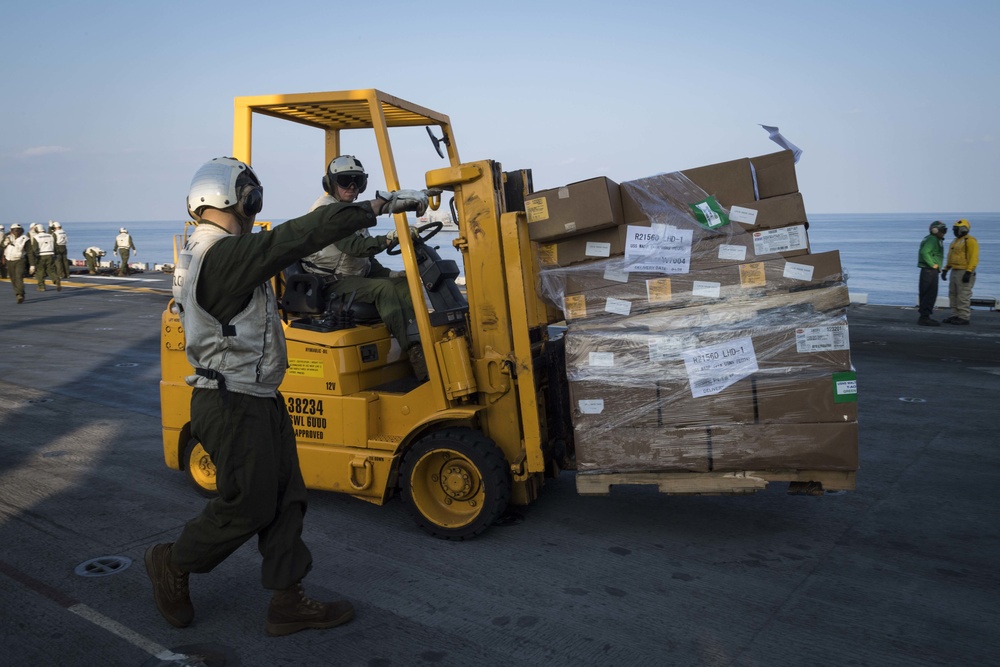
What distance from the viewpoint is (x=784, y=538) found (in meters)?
4.77

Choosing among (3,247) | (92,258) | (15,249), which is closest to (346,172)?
(15,249)

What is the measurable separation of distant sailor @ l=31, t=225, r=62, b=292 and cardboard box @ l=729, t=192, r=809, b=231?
70.8 feet

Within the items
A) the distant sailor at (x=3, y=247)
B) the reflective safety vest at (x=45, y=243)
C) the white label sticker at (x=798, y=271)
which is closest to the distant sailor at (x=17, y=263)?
the reflective safety vest at (x=45, y=243)

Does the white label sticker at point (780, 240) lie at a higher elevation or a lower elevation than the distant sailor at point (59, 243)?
lower

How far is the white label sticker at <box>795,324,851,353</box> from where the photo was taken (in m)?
4.16

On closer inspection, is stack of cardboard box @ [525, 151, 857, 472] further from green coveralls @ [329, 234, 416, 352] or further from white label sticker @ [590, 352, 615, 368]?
green coveralls @ [329, 234, 416, 352]

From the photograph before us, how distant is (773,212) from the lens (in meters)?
4.22

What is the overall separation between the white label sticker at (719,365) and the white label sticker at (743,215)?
1.95 ft

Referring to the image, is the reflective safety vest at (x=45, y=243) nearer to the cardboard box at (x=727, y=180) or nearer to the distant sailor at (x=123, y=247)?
the distant sailor at (x=123, y=247)

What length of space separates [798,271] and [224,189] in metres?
2.78

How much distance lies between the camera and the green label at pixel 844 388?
4180 mm

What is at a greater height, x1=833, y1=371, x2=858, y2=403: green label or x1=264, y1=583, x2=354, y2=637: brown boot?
x1=833, y1=371, x2=858, y2=403: green label

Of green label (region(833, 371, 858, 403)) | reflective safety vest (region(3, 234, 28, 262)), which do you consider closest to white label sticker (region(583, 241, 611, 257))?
green label (region(833, 371, 858, 403))

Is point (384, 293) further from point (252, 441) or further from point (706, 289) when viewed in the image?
point (706, 289)
